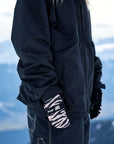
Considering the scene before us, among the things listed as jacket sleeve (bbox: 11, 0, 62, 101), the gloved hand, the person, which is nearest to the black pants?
the person

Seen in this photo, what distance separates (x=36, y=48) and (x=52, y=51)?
0.33ft

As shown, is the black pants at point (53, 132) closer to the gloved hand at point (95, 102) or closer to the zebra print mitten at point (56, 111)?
the zebra print mitten at point (56, 111)

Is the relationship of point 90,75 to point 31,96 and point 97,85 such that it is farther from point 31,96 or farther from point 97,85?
point 31,96

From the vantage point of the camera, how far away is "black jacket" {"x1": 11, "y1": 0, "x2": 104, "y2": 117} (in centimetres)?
99

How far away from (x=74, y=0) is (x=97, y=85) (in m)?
0.50

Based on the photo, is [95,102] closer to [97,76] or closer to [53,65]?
[97,76]

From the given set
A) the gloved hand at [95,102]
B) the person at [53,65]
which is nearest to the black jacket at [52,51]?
the person at [53,65]

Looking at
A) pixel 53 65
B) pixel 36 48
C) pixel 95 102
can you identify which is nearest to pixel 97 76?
pixel 95 102

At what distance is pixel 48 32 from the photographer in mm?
1021

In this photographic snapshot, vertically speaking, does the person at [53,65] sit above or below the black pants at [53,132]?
above

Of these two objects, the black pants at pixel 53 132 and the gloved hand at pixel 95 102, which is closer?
the black pants at pixel 53 132

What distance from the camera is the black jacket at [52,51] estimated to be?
994 mm

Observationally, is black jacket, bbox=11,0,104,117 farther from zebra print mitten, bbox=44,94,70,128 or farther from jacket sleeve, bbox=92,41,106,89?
jacket sleeve, bbox=92,41,106,89

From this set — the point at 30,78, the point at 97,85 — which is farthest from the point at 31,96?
the point at 97,85
